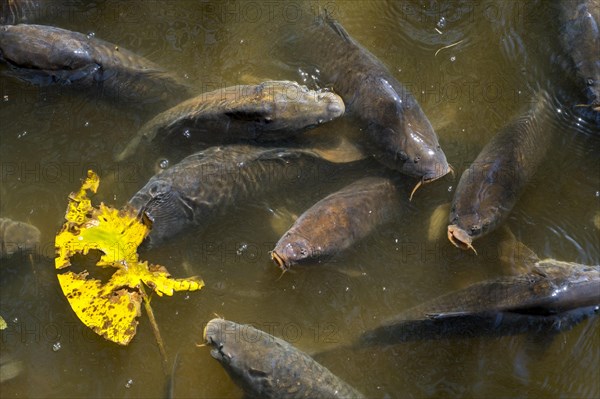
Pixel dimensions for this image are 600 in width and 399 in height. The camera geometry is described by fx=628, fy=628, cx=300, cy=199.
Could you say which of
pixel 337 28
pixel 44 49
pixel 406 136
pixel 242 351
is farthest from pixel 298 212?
pixel 44 49

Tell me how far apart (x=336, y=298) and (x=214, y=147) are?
4.81 feet

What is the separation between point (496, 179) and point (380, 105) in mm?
1002

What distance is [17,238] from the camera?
4676 mm

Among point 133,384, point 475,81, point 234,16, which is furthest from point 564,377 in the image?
point 234,16

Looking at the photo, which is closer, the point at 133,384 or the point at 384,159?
the point at 133,384

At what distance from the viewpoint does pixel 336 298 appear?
14.9 feet

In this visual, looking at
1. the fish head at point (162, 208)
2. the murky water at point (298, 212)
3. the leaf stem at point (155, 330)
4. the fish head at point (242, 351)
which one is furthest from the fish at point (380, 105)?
the leaf stem at point (155, 330)

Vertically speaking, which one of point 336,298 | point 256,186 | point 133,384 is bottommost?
point 133,384

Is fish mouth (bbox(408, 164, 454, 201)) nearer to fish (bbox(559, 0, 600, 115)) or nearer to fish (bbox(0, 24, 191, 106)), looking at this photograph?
fish (bbox(559, 0, 600, 115))

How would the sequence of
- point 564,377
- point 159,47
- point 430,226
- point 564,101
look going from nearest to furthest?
point 564,377
point 430,226
point 564,101
point 159,47

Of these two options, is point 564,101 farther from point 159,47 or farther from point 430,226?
point 159,47

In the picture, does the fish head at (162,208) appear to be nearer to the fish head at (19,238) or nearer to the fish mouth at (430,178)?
the fish head at (19,238)

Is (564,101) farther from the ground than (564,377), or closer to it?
farther from the ground

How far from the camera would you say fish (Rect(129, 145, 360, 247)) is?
14.8 ft
